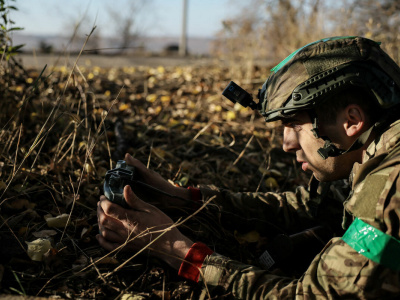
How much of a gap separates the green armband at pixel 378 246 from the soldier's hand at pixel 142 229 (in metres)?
0.80

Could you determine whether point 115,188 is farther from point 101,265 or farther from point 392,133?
point 392,133

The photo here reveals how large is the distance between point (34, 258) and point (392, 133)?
171 centimetres

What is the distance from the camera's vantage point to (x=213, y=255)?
202 cm

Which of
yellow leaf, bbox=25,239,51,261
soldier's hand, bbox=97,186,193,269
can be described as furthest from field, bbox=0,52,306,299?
soldier's hand, bbox=97,186,193,269

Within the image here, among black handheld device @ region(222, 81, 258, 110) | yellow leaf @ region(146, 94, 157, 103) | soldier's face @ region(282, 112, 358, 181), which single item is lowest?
soldier's face @ region(282, 112, 358, 181)

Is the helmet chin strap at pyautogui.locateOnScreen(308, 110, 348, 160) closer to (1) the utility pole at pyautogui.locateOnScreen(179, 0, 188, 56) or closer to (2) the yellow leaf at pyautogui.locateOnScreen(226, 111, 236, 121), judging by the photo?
(2) the yellow leaf at pyautogui.locateOnScreen(226, 111, 236, 121)

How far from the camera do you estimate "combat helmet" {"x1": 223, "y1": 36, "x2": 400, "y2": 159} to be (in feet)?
6.24

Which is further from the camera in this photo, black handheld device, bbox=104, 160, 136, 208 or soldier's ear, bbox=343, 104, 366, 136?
black handheld device, bbox=104, 160, 136, 208

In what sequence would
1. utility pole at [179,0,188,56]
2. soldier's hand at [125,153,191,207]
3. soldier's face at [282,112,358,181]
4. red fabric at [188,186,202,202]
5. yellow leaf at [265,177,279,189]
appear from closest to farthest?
soldier's face at [282,112,358,181] → soldier's hand at [125,153,191,207] → red fabric at [188,186,202,202] → yellow leaf at [265,177,279,189] → utility pole at [179,0,188,56]

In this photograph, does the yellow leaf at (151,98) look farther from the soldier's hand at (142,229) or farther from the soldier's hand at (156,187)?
the soldier's hand at (142,229)

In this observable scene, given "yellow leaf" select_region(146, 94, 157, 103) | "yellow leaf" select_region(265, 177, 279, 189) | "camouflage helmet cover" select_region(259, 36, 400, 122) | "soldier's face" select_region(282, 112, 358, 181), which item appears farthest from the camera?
"yellow leaf" select_region(146, 94, 157, 103)

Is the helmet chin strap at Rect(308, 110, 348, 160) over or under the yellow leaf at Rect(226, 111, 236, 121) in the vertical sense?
under

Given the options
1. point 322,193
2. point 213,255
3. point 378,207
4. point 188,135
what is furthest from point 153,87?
point 378,207

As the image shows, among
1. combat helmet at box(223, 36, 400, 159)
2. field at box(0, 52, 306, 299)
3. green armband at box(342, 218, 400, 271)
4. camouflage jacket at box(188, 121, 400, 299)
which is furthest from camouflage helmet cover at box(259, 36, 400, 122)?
field at box(0, 52, 306, 299)
